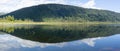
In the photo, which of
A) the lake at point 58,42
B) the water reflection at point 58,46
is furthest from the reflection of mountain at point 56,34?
the water reflection at point 58,46

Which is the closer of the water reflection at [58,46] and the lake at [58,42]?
the water reflection at [58,46]

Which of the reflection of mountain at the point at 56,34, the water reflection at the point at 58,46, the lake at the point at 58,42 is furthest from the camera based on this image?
the reflection of mountain at the point at 56,34

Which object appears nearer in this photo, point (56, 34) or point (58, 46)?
point (58, 46)

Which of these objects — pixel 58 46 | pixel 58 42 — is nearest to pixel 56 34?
pixel 58 42

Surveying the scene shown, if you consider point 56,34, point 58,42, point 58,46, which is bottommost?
point 56,34

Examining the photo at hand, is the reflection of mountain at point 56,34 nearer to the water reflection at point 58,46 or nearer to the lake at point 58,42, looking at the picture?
the lake at point 58,42

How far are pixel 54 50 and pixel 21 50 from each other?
141 inches

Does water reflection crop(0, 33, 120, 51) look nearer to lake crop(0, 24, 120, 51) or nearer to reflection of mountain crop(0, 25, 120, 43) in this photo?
lake crop(0, 24, 120, 51)

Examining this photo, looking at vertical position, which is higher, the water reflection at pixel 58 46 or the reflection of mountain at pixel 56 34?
the water reflection at pixel 58 46

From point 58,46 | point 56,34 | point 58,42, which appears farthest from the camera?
point 56,34

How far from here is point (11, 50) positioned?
26.8m

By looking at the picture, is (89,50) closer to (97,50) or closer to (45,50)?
(97,50)

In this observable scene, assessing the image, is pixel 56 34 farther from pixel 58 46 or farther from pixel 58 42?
pixel 58 46

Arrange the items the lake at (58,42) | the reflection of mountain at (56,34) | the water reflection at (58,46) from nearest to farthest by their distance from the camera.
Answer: the water reflection at (58,46), the lake at (58,42), the reflection of mountain at (56,34)
